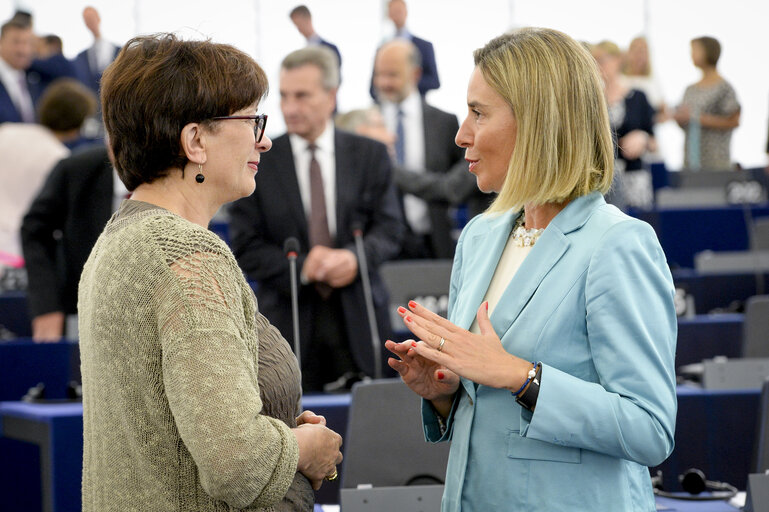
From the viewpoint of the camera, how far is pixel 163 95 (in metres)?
1.54

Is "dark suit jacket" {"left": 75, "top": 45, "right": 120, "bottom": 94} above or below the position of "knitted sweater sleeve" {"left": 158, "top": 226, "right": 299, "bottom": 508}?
above

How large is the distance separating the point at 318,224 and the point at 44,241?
1.38 meters

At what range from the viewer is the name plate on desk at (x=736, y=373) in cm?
346

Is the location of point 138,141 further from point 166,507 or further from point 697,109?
point 697,109

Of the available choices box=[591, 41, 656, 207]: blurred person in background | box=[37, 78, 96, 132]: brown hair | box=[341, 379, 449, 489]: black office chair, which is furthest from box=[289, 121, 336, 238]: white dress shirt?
box=[591, 41, 656, 207]: blurred person in background

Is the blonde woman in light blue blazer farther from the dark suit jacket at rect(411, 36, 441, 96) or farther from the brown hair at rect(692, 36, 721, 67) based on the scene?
the brown hair at rect(692, 36, 721, 67)

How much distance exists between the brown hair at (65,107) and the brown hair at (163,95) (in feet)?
12.7

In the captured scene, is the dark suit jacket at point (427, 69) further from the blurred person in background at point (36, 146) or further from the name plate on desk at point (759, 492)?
the name plate on desk at point (759, 492)

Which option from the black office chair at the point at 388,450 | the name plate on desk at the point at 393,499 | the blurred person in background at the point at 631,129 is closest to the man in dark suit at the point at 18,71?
the blurred person in background at the point at 631,129

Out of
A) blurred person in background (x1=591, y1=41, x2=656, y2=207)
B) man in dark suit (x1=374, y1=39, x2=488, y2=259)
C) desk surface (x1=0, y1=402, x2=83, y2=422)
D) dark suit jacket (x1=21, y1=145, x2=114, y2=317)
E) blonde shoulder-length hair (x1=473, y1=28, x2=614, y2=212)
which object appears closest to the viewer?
blonde shoulder-length hair (x1=473, y1=28, x2=614, y2=212)

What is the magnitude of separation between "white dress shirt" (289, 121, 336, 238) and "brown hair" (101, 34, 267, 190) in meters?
2.20

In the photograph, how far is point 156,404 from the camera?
1.46 meters

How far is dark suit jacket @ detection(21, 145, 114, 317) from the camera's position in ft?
14.1

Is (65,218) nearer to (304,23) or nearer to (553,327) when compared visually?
(553,327)
